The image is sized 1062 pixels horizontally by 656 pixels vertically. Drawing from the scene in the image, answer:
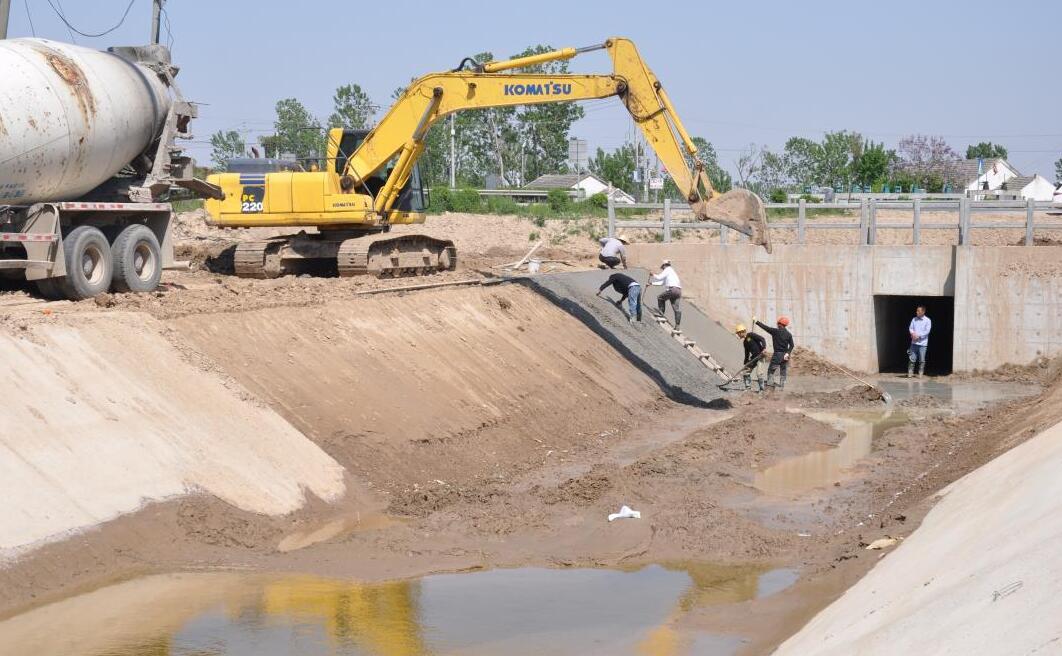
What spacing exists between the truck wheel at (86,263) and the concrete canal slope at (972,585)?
11.9m

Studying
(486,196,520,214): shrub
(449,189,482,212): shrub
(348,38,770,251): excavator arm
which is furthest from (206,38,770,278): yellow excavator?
(449,189,482,212): shrub

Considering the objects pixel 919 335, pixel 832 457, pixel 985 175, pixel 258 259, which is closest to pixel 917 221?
pixel 919 335

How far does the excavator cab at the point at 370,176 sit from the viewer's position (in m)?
24.6

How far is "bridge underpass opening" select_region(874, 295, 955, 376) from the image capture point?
1176 inches

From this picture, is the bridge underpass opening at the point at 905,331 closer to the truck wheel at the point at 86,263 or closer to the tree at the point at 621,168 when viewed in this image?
the truck wheel at the point at 86,263

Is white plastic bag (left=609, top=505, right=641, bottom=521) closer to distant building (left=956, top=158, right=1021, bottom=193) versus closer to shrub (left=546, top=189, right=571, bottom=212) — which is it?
shrub (left=546, top=189, right=571, bottom=212)

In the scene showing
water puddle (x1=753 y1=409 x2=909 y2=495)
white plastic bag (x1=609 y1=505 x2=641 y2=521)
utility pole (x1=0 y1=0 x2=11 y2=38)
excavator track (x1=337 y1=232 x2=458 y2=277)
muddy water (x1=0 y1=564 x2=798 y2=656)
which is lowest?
water puddle (x1=753 y1=409 x2=909 y2=495)

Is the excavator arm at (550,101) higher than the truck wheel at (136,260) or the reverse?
higher

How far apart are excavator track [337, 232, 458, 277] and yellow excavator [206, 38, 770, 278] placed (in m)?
0.03

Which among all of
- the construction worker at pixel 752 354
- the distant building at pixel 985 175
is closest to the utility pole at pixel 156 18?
the construction worker at pixel 752 354

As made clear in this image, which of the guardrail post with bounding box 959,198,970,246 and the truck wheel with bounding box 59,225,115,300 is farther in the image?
the guardrail post with bounding box 959,198,970,246

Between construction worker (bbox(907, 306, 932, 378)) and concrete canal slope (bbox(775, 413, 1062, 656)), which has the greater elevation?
concrete canal slope (bbox(775, 413, 1062, 656))

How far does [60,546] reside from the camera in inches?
423

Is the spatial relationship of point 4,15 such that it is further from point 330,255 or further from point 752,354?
point 752,354
